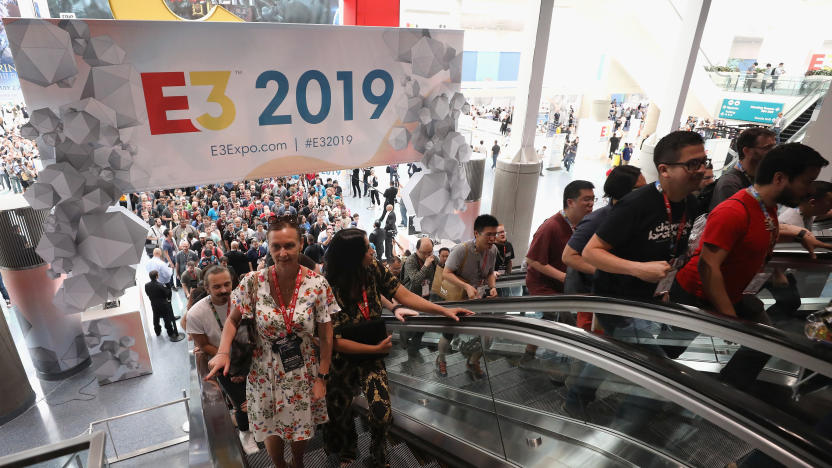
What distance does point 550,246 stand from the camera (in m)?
3.55

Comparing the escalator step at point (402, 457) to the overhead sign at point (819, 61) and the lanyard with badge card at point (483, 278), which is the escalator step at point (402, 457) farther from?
the overhead sign at point (819, 61)

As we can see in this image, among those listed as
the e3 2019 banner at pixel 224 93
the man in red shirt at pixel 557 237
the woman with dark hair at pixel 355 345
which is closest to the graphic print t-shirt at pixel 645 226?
the woman with dark hair at pixel 355 345

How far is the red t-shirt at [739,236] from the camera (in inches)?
81.2

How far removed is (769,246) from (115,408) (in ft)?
26.3

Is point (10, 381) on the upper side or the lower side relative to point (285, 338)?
lower

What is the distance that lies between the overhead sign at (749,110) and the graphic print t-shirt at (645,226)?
16.5 m

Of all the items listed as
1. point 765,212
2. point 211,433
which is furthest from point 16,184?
point 765,212

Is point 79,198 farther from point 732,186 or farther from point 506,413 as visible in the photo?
point 732,186

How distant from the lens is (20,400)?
6621 millimetres

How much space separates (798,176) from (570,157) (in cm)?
1672

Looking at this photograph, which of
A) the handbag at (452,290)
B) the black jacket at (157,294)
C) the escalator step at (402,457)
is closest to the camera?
the escalator step at (402,457)

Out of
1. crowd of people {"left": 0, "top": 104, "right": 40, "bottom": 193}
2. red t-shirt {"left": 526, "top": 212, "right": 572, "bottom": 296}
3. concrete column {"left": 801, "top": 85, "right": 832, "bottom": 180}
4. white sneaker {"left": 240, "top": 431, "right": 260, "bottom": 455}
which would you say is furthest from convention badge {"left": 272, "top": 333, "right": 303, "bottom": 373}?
crowd of people {"left": 0, "top": 104, "right": 40, "bottom": 193}

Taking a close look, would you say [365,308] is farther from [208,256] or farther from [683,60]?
[683,60]

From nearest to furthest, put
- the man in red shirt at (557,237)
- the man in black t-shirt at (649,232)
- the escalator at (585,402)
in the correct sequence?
the escalator at (585,402)
the man in black t-shirt at (649,232)
the man in red shirt at (557,237)
